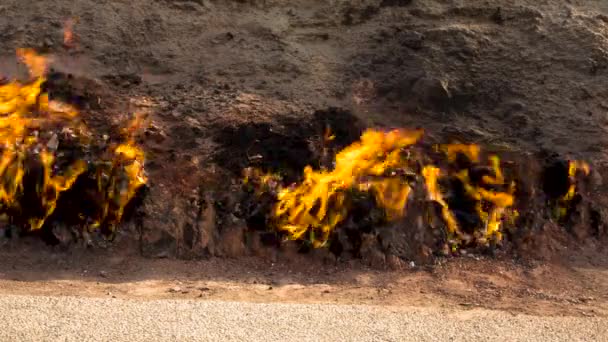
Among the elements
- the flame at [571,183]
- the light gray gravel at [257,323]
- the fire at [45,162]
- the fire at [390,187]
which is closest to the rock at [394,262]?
the fire at [390,187]

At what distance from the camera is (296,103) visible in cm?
763

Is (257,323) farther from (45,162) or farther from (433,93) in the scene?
(433,93)

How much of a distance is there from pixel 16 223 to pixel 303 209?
2730 millimetres

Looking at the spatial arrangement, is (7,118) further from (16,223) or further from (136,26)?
(136,26)

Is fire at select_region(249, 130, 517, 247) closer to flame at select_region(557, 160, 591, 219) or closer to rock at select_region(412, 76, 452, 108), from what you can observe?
flame at select_region(557, 160, 591, 219)

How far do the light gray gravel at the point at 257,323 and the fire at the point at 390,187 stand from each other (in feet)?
4.59

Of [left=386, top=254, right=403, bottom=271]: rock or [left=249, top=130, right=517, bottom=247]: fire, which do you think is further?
[left=249, top=130, right=517, bottom=247]: fire

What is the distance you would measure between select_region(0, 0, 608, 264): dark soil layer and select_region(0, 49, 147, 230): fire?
0.61 feet

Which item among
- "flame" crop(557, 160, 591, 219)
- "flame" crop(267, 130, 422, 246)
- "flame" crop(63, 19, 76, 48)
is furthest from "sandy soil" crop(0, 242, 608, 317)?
"flame" crop(63, 19, 76, 48)

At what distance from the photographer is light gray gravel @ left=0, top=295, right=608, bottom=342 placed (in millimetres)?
4660

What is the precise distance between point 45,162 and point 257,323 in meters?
2.99

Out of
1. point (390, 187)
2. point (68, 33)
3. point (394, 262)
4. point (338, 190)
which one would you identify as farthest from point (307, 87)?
point (68, 33)

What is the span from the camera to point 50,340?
176 inches

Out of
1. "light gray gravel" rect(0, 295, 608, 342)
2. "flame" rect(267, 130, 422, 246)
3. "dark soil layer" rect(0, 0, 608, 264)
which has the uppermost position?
"dark soil layer" rect(0, 0, 608, 264)
